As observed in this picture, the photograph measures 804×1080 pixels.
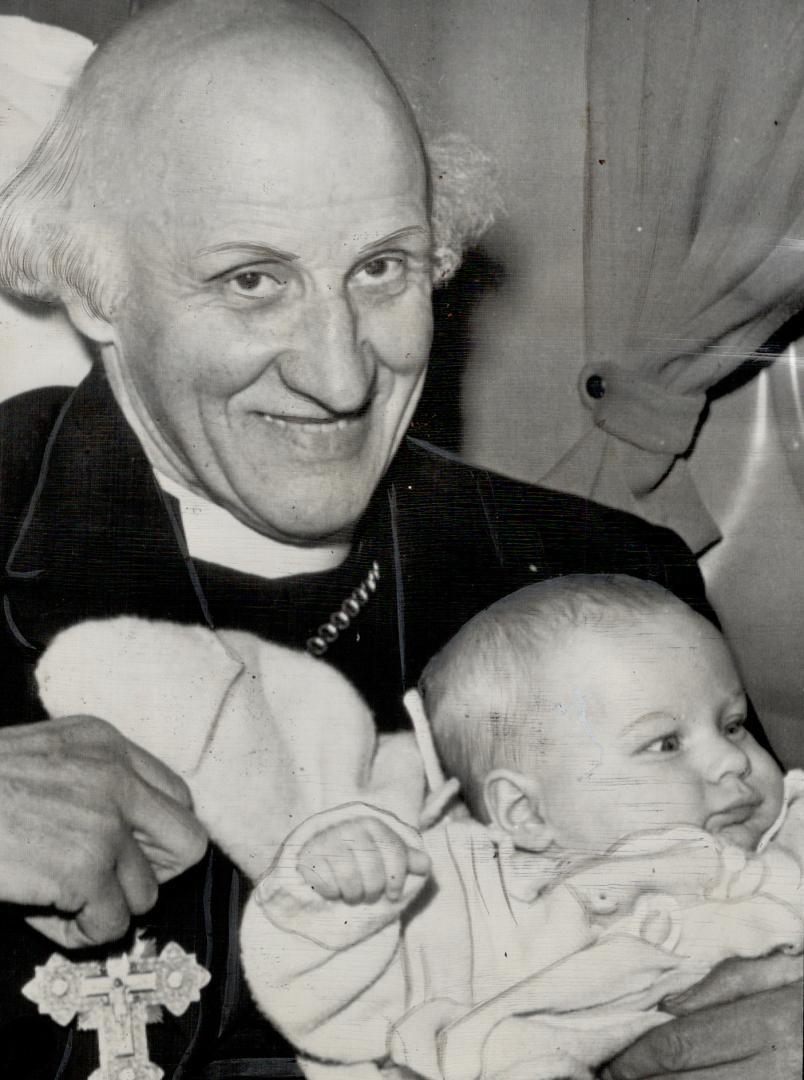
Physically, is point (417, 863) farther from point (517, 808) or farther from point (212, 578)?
point (212, 578)

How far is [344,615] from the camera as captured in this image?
2.52m

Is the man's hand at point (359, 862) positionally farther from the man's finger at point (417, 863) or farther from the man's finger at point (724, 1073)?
the man's finger at point (724, 1073)

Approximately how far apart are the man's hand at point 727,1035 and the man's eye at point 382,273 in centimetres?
140

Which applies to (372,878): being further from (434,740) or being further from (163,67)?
(163,67)

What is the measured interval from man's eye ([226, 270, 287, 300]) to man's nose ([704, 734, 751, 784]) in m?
1.15

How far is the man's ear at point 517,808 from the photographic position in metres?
2.48

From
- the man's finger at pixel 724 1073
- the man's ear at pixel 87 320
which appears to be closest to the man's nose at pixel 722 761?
the man's finger at pixel 724 1073

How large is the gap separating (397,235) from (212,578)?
28.3 inches

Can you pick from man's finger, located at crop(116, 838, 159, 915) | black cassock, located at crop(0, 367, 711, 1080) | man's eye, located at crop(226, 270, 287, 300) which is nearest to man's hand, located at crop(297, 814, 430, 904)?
black cassock, located at crop(0, 367, 711, 1080)

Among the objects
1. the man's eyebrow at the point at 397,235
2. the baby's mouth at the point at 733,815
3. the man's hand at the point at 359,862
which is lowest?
the man's hand at the point at 359,862

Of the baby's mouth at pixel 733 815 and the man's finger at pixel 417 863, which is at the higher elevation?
the baby's mouth at pixel 733 815

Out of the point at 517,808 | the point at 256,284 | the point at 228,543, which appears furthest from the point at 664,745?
the point at 256,284

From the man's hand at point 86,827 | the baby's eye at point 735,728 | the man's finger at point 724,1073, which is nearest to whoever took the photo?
the man's hand at point 86,827

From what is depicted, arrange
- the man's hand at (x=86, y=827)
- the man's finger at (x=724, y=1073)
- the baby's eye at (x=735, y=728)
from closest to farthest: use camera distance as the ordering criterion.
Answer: the man's hand at (x=86, y=827)
the man's finger at (x=724, y=1073)
the baby's eye at (x=735, y=728)
